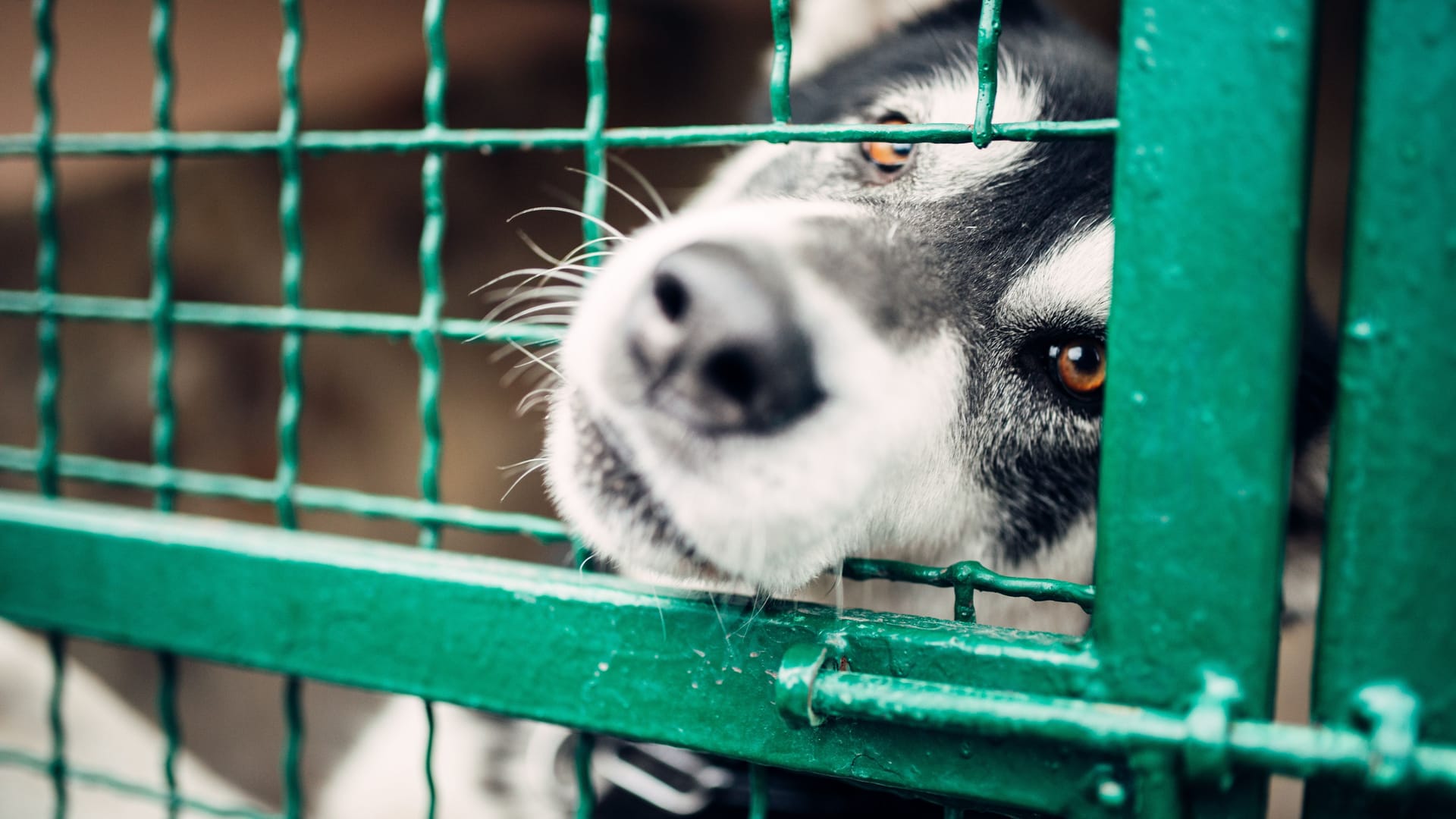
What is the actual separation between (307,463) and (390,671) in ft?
14.0

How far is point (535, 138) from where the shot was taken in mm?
1002

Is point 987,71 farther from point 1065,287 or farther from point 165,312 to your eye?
point 165,312

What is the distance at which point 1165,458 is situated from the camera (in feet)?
2.34

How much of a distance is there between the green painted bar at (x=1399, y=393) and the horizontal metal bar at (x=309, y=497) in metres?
0.78

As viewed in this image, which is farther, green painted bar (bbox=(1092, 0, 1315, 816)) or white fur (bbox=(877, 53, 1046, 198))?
white fur (bbox=(877, 53, 1046, 198))

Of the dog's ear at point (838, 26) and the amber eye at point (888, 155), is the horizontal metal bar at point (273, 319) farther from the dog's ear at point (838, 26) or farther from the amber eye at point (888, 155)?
the dog's ear at point (838, 26)

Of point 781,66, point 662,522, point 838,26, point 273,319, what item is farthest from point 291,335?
point 838,26

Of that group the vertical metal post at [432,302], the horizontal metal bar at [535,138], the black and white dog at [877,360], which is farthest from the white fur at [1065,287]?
the vertical metal post at [432,302]

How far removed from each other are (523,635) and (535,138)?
580 mm

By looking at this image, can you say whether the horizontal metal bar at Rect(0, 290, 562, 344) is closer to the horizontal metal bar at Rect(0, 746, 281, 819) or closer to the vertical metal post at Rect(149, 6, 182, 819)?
the vertical metal post at Rect(149, 6, 182, 819)

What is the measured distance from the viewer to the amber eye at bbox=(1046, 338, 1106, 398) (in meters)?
1.20

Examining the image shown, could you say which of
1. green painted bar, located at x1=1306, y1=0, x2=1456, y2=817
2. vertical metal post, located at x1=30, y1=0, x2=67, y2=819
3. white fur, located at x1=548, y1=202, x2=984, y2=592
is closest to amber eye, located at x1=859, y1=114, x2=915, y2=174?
white fur, located at x1=548, y1=202, x2=984, y2=592

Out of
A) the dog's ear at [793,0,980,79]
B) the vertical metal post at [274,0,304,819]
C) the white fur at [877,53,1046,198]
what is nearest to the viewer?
the vertical metal post at [274,0,304,819]

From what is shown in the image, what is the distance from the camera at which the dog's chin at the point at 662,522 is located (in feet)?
2.76
